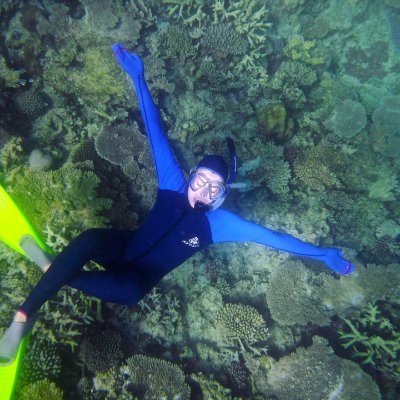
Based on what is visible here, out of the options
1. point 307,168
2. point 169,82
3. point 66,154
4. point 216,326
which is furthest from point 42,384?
point 307,168

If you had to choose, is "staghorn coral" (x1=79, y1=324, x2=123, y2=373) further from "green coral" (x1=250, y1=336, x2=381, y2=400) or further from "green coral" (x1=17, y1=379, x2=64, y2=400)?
"green coral" (x1=250, y1=336, x2=381, y2=400)

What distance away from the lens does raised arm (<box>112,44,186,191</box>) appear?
3.79 metres

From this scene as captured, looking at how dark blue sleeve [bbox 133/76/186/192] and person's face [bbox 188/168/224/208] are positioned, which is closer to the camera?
person's face [bbox 188/168/224/208]

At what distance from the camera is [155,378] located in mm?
4156

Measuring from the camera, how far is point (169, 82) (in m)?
5.62

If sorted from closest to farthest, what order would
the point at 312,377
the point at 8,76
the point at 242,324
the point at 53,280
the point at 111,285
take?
the point at 53,280, the point at 111,285, the point at 312,377, the point at 242,324, the point at 8,76

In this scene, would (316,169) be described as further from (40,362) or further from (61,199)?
(40,362)

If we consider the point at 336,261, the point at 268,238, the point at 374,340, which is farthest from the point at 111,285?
the point at 374,340

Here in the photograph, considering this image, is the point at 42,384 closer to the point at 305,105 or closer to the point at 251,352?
the point at 251,352

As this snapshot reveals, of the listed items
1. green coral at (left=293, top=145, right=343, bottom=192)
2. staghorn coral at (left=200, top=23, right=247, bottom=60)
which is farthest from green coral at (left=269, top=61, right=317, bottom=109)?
green coral at (left=293, top=145, right=343, bottom=192)

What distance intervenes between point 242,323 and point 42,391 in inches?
Answer: 112

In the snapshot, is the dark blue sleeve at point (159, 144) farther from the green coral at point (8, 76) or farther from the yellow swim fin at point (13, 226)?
the green coral at point (8, 76)

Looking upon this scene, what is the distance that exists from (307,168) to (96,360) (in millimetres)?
4900

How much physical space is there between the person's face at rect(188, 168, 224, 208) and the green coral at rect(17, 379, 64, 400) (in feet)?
8.80
